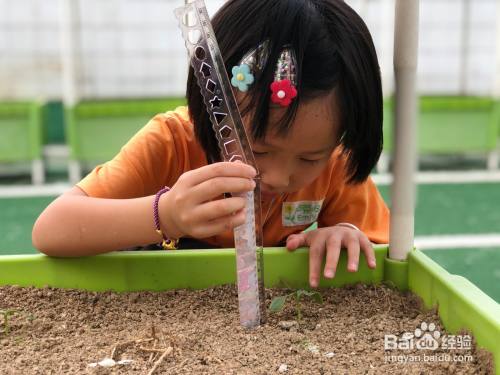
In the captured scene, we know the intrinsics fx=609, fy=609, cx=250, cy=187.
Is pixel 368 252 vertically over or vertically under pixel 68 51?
under

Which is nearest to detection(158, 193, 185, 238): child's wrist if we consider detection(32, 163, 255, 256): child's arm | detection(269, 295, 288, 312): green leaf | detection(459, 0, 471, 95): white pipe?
detection(32, 163, 255, 256): child's arm

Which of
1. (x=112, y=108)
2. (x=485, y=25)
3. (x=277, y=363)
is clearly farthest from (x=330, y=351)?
(x=485, y=25)

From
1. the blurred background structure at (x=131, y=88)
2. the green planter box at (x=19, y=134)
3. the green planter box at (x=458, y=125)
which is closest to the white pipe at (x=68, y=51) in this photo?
the blurred background structure at (x=131, y=88)

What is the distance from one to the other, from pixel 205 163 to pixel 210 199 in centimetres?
34

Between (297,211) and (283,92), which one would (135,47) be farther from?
(283,92)

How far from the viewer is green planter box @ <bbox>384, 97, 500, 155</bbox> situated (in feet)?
9.85

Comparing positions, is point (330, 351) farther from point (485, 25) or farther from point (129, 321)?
point (485, 25)

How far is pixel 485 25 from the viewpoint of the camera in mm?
3490

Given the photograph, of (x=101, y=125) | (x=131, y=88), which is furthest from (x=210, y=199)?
(x=131, y=88)

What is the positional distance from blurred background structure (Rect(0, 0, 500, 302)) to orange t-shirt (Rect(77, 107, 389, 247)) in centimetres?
150

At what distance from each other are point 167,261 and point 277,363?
223 mm

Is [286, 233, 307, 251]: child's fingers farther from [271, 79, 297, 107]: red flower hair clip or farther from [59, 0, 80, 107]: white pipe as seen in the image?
[59, 0, 80, 107]: white pipe

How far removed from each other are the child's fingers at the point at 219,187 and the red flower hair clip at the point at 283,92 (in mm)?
108

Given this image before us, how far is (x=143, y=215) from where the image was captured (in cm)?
63
